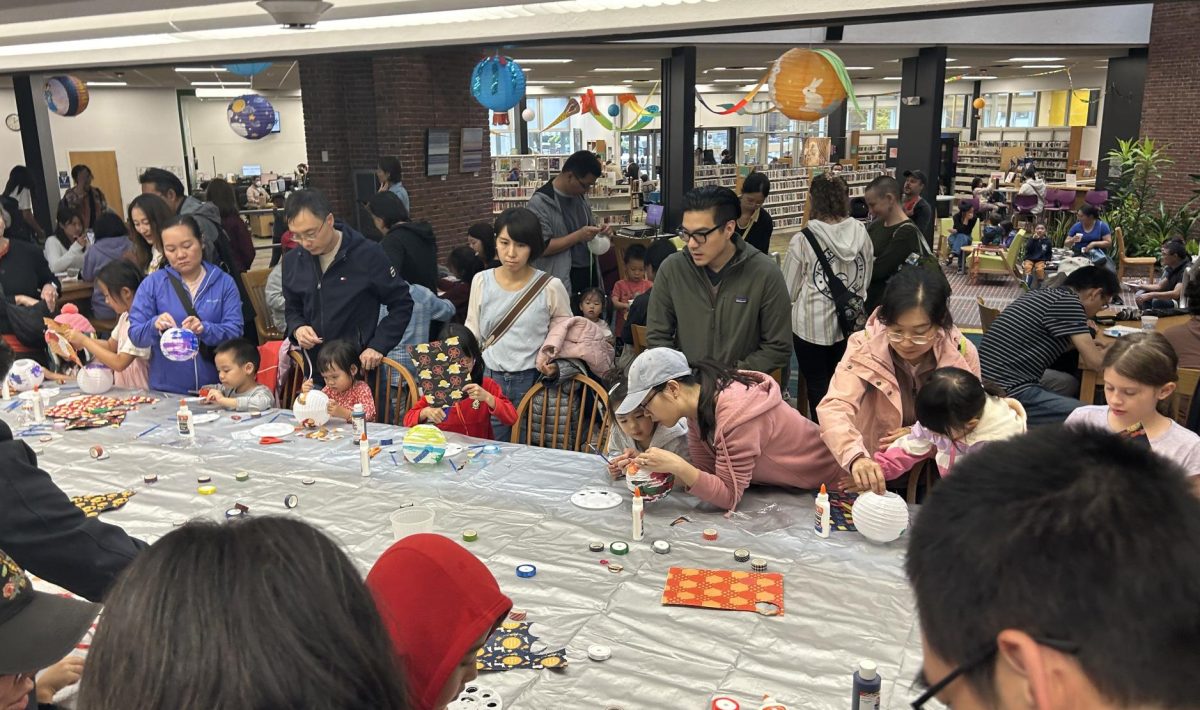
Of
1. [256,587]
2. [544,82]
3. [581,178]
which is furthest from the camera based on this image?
[544,82]

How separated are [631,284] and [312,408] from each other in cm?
Result: 360

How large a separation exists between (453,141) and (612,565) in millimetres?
8921

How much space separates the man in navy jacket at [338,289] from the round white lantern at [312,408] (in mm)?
497

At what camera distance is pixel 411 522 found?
2.40 meters

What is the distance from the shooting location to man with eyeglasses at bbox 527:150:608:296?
536cm

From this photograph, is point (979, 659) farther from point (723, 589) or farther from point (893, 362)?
point (893, 362)

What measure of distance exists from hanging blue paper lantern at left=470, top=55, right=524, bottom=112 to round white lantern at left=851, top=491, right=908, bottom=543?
5607mm

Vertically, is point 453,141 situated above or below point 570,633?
above

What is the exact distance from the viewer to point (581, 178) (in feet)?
17.7

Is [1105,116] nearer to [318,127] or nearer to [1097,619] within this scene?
[318,127]

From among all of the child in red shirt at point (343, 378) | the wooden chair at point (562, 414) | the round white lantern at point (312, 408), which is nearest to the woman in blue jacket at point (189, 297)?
the child in red shirt at point (343, 378)

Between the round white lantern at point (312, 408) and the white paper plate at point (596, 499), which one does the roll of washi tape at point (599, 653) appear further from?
the round white lantern at point (312, 408)

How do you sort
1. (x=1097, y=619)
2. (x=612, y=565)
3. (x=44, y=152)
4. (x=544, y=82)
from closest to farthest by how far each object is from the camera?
(x=1097, y=619), (x=612, y=565), (x=44, y=152), (x=544, y=82)

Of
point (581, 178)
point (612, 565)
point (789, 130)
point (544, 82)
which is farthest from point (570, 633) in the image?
point (789, 130)
